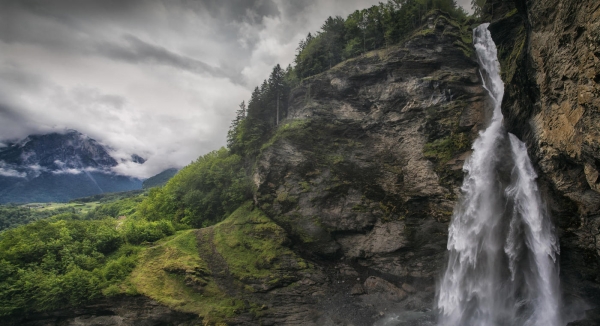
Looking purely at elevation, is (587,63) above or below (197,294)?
above

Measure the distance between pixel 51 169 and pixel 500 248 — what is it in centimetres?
23496

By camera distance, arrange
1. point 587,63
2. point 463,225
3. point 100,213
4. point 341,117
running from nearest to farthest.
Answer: point 587,63 < point 463,225 < point 341,117 < point 100,213

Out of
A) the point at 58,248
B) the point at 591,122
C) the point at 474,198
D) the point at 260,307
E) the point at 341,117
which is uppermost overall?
the point at 341,117

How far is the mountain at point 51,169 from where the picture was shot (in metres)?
163

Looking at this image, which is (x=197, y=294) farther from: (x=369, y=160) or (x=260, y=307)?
(x=369, y=160)

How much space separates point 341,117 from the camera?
37375mm

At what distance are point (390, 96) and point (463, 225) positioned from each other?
59.2 feet

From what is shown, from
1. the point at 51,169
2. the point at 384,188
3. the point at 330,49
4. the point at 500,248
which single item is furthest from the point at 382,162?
the point at 51,169

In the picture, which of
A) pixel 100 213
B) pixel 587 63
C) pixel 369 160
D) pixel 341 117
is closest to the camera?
pixel 587 63

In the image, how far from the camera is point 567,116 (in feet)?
52.4

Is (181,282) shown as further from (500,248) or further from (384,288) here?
(500,248)

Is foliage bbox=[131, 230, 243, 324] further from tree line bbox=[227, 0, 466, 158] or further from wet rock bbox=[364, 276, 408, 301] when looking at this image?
tree line bbox=[227, 0, 466, 158]

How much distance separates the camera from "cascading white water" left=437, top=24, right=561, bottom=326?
20547 mm

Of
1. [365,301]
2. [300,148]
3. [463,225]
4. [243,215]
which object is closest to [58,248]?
[243,215]
